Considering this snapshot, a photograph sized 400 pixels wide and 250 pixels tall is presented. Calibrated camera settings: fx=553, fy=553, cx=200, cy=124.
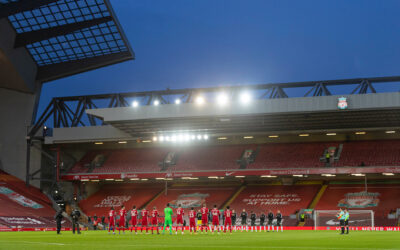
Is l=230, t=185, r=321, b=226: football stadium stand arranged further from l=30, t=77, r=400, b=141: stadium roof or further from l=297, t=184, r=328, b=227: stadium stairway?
l=30, t=77, r=400, b=141: stadium roof

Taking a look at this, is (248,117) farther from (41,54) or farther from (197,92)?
(41,54)

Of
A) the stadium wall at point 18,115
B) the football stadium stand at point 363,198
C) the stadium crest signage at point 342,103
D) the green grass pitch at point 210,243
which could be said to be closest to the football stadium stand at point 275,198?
the football stadium stand at point 363,198

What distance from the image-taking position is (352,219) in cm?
4328

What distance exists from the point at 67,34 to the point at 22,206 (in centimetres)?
1686

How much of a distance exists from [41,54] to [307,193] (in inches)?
1193

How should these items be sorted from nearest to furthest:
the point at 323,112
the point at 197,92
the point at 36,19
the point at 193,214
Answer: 1. the point at 193,214
2. the point at 323,112
3. the point at 36,19
4. the point at 197,92

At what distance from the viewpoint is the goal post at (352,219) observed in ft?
141

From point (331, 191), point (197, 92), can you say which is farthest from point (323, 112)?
point (197, 92)

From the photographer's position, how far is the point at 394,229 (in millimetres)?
42062

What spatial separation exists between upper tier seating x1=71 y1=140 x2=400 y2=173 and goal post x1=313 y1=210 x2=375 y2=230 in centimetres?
675

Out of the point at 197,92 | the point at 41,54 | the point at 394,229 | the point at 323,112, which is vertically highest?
the point at 41,54

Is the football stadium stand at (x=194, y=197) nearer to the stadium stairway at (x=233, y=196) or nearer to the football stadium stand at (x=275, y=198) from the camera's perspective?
the stadium stairway at (x=233, y=196)

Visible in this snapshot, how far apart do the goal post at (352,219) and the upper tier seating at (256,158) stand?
675 centimetres

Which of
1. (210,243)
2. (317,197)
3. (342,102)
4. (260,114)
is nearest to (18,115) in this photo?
(260,114)
